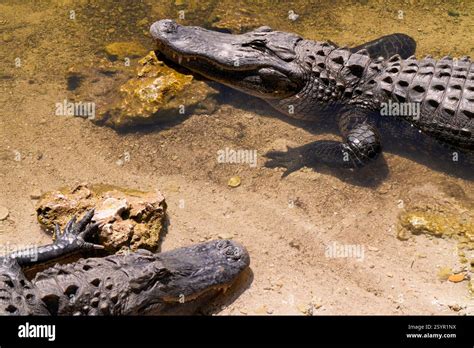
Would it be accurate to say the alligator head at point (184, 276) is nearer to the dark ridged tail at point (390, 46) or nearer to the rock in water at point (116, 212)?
Result: the rock in water at point (116, 212)

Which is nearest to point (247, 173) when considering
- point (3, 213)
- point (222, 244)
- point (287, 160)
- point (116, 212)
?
point (287, 160)

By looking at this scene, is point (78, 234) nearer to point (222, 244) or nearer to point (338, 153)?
point (222, 244)

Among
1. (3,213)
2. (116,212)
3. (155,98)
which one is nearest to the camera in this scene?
(116,212)

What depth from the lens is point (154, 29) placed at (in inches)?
233

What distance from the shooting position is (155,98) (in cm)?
567

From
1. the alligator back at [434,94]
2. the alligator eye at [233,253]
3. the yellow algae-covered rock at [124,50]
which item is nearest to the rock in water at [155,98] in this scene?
the yellow algae-covered rock at [124,50]

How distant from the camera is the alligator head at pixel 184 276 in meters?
4.06

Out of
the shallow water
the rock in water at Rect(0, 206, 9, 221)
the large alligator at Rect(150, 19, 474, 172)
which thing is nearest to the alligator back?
the large alligator at Rect(150, 19, 474, 172)

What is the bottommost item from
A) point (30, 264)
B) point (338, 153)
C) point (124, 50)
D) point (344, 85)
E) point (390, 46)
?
point (30, 264)

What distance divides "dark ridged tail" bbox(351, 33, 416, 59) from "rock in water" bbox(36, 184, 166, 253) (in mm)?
3107

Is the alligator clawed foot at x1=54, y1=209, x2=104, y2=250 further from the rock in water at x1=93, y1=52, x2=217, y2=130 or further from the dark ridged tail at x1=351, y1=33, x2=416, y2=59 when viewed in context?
the dark ridged tail at x1=351, y1=33, x2=416, y2=59

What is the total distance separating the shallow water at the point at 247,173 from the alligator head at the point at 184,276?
0.23 metres

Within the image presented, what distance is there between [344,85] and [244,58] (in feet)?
3.39
